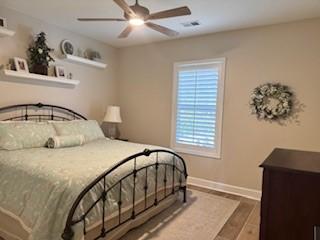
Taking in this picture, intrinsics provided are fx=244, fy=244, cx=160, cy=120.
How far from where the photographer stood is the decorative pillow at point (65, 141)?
3146 millimetres

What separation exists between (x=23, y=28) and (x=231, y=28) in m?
3.17

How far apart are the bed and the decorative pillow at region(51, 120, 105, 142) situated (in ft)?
1.63

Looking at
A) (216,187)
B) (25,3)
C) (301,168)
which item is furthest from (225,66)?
(25,3)

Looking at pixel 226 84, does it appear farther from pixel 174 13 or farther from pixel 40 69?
pixel 40 69

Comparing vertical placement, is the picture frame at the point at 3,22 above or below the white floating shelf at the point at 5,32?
above

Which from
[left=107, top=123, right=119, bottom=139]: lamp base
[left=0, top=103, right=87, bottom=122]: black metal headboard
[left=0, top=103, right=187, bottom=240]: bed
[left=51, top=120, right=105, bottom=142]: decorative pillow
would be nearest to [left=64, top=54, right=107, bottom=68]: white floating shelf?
[left=0, top=103, right=87, bottom=122]: black metal headboard

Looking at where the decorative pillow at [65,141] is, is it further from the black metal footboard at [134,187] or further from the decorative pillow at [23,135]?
the black metal footboard at [134,187]

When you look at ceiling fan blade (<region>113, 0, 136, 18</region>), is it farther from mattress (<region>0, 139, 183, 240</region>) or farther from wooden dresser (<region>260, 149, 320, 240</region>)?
wooden dresser (<region>260, 149, 320, 240</region>)

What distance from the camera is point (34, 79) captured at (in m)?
3.74

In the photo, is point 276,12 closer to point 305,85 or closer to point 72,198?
point 305,85

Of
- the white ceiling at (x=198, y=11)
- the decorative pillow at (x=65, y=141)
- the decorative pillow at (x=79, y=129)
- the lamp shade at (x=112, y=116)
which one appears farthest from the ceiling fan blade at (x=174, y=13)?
the lamp shade at (x=112, y=116)

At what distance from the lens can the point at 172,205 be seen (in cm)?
335

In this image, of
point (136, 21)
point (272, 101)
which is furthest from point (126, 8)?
point (272, 101)

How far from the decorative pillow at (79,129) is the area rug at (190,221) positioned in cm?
165
